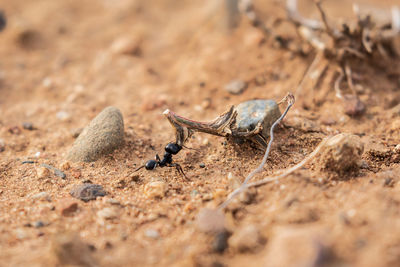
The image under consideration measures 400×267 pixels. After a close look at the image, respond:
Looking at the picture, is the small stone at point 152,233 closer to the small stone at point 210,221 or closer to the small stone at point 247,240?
the small stone at point 210,221

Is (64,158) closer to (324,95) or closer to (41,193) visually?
(41,193)

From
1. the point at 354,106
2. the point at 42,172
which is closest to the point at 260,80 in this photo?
the point at 354,106

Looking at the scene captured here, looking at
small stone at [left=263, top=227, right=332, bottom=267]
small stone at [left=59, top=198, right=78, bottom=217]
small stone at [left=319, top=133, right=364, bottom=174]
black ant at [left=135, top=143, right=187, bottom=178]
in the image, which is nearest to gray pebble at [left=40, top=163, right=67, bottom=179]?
small stone at [left=59, top=198, right=78, bottom=217]

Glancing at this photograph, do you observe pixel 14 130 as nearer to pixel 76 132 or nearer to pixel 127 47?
pixel 76 132

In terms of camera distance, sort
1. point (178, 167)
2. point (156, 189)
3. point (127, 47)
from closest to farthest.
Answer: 1. point (156, 189)
2. point (178, 167)
3. point (127, 47)

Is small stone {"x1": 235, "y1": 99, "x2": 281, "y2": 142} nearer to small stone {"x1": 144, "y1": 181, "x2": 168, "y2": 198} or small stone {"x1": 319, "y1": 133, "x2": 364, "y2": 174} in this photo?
small stone {"x1": 319, "y1": 133, "x2": 364, "y2": 174}

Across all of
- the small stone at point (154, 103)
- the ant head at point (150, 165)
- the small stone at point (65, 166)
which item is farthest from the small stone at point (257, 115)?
the small stone at point (65, 166)
